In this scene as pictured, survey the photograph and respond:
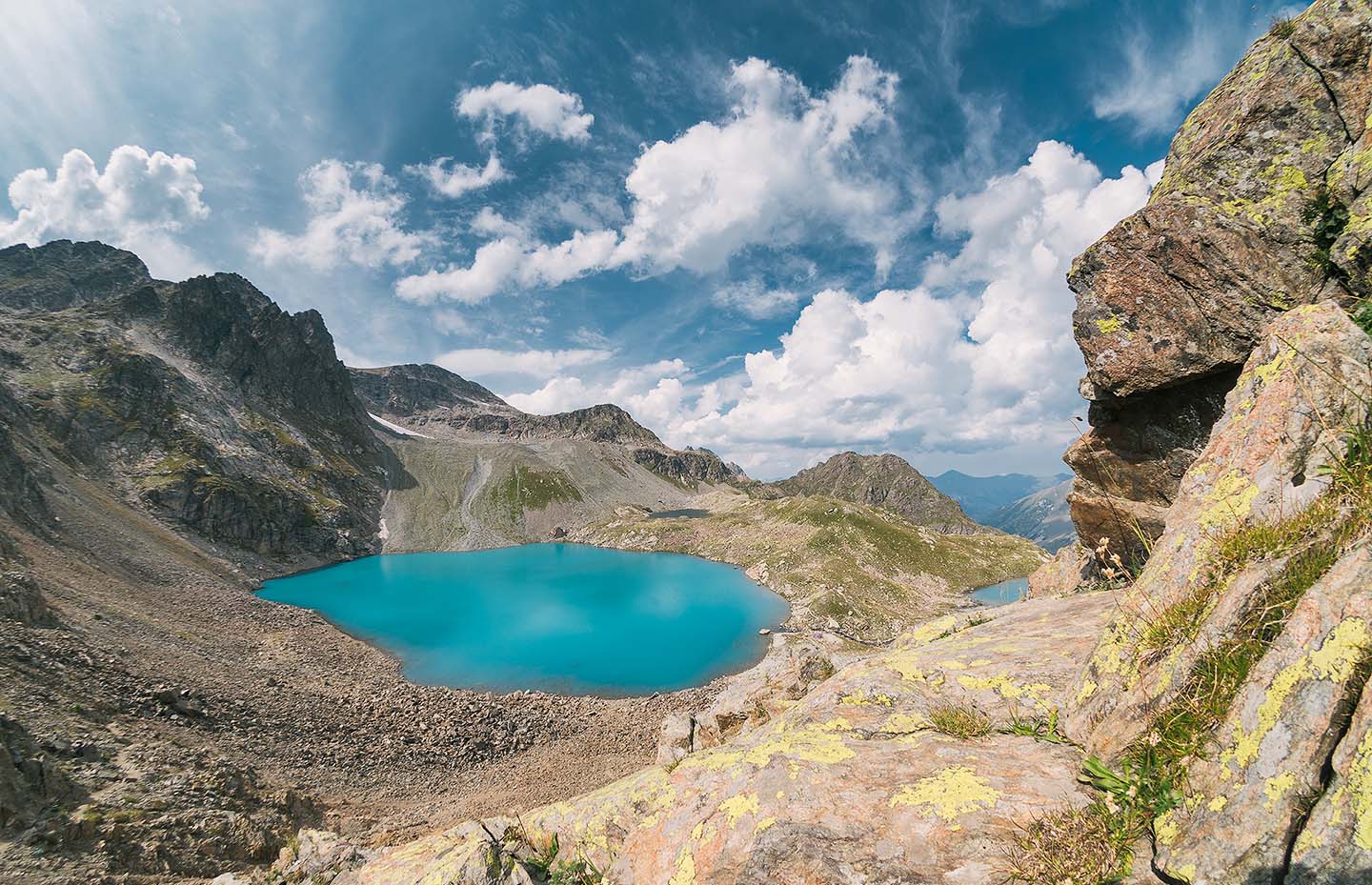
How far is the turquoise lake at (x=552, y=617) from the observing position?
52.8 metres

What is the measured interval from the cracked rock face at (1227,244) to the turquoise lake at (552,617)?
45886 mm

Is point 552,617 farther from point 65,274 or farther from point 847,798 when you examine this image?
point 65,274

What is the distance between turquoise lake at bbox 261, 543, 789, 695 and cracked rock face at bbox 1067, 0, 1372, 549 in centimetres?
4589

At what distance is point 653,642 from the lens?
6569 centimetres

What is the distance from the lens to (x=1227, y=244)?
31.6ft

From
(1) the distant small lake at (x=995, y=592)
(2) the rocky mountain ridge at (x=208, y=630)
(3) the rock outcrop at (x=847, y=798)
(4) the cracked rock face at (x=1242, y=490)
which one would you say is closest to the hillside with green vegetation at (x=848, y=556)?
(2) the rocky mountain ridge at (x=208, y=630)

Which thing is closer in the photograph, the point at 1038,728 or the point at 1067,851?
the point at 1067,851

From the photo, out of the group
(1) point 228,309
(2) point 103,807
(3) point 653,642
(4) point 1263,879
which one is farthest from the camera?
(1) point 228,309

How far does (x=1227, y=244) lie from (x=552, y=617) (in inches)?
3136

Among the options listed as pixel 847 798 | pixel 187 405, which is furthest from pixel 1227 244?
pixel 187 405

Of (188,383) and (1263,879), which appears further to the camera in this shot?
(188,383)

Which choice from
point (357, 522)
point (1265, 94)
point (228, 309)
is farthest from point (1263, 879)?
point (228, 309)

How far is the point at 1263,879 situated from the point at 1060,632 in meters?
6.74

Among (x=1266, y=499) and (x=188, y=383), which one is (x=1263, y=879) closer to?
(x=1266, y=499)
